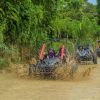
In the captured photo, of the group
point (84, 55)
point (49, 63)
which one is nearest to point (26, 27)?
point (49, 63)

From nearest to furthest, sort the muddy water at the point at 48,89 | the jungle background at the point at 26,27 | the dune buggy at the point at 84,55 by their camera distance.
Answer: the muddy water at the point at 48,89
the jungle background at the point at 26,27
the dune buggy at the point at 84,55

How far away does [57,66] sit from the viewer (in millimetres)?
14805

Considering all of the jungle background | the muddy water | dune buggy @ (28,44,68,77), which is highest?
the jungle background

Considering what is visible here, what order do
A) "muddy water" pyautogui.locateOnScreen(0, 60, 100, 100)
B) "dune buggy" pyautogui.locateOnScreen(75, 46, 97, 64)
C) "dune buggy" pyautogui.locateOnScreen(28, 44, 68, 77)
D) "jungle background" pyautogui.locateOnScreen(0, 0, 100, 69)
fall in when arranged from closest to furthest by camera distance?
"muddy water" pyautogui.locateOnScreen(0, 60, 100, 100) < "dune buggy" pyautogui.locateOnScreen(28, 44, 68, 77) < "jungle background" pyautogui.locateOnScreen(0, 0, 100, 69) < "dune buggy" pyautogui.locateOnScreen(75, 46, 97, 64)

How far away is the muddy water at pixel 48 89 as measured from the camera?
11.5 metres

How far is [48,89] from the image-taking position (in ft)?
43.0

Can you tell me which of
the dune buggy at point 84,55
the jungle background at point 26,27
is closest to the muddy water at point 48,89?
the jungle background at point 26,27

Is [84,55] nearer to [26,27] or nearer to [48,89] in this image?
[26,27]

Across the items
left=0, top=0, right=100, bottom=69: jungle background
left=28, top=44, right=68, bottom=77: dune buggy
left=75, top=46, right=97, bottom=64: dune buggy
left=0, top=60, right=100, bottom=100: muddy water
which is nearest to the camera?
left=0, top=60, right=100, bottom=100: muddy water

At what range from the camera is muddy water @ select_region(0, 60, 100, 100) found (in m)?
11.5

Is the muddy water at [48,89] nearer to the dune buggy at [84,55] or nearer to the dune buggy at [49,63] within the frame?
the dune buggy at [49,63]

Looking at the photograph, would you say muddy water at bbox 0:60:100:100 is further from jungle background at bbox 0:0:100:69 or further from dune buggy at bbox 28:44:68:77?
jungle background at bbox 0:0:100:69

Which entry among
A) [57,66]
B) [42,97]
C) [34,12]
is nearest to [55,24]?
[34,12]

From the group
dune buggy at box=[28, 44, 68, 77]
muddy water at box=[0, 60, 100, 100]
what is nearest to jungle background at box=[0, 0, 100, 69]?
dune buggy at box=[28, 44, 68, 77]
